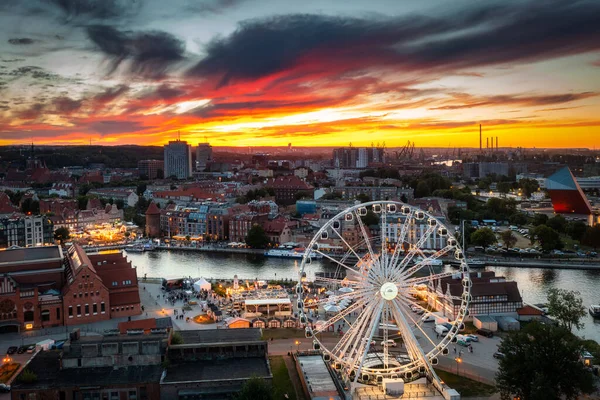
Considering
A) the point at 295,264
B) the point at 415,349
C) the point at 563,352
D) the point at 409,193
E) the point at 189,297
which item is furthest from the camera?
the point at 409,193

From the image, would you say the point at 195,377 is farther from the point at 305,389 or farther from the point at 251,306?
the point at 251,306

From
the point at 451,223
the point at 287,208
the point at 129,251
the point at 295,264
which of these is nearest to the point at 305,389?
the point at 295,264

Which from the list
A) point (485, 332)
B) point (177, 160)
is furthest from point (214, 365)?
point (177, 160)

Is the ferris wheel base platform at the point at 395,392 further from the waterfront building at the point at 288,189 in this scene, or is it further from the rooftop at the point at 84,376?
the waterfront building at the point at 288,189

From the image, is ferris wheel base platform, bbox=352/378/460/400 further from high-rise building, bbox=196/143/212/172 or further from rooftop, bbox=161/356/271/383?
high-rise building, bbox=196/143/212/172

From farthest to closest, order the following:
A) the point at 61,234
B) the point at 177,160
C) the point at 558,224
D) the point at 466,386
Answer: the point at 177,160 < the point at 61,234 < the point at 558,224 < the point at 466,386

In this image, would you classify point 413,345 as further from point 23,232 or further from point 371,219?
point 23,232
